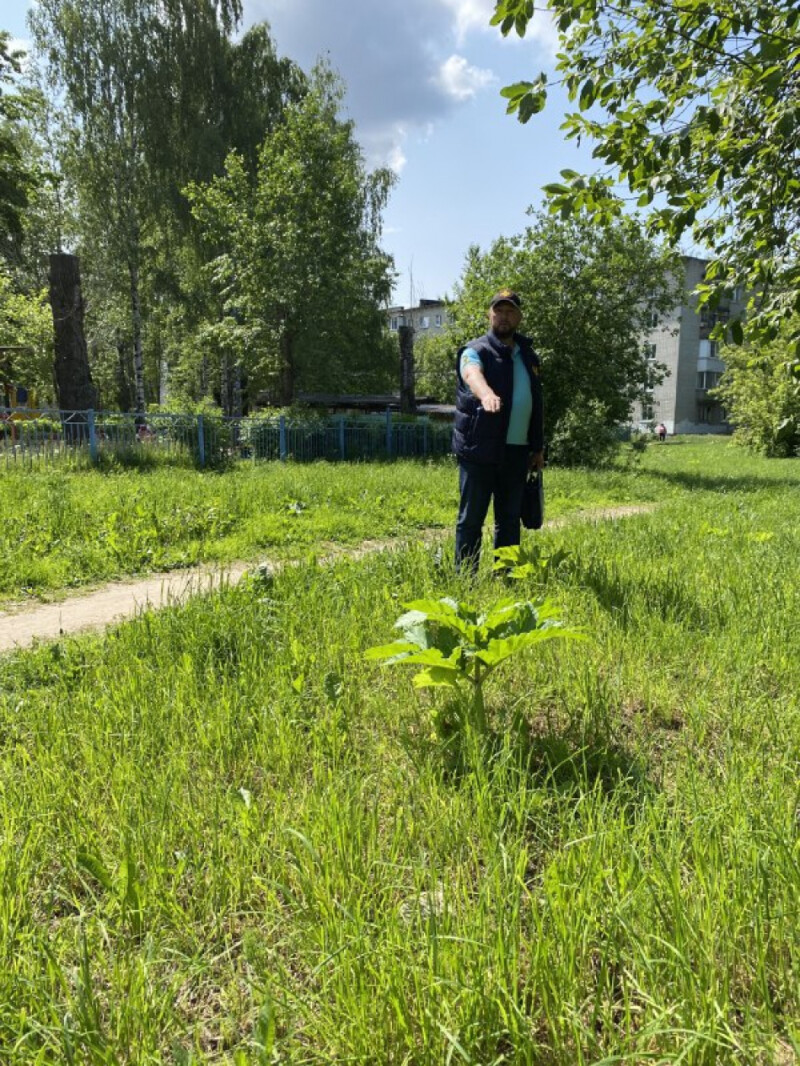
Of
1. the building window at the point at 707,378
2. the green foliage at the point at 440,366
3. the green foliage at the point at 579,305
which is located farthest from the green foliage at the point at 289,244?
the building window at the point at 707,378

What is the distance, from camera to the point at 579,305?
19.6 meters

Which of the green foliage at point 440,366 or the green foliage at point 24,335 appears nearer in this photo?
the green foliage at point 440,366

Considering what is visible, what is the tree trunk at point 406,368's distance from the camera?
23.2 m

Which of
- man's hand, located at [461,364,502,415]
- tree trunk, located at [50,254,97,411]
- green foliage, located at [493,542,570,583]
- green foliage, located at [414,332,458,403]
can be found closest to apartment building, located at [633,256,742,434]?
green foliage, located at [414,332,458,403]

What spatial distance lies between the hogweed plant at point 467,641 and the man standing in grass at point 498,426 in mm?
1968

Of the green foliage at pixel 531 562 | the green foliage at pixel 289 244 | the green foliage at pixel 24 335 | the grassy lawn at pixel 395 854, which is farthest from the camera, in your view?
the green foliage at pixel 24 335

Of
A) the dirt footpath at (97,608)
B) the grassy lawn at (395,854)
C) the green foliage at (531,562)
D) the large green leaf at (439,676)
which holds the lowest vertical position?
the dirt footpath at (97,608)

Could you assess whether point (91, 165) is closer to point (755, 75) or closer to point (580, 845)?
point (755, 75)

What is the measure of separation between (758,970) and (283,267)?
21703mm

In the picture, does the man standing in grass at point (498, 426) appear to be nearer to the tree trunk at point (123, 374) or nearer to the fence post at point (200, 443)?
the fence post at point (200, 443)

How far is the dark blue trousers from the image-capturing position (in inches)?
168

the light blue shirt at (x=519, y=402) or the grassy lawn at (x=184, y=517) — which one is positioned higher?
the light blue shirt at (x=519, y=402)

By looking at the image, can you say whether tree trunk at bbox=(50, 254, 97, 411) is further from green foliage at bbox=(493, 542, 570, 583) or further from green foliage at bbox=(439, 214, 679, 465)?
green foliage at bbox=(493, 542, 570, 583)

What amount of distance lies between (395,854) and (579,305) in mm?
20275
